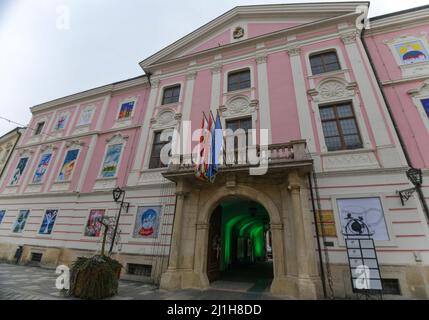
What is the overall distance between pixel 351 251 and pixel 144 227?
879cm

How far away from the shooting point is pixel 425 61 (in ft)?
31.4

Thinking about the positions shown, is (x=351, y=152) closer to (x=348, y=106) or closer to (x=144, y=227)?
(x=348, y=106)

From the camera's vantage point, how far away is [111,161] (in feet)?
43.9

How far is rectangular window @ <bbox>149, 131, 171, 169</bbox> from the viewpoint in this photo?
11926 millimetres

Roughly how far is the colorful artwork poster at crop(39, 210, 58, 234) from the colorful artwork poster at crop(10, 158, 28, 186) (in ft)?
18.4

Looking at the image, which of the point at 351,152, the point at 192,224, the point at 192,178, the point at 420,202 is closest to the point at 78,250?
the point at 192,224

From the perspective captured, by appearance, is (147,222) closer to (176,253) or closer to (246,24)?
(176,253)

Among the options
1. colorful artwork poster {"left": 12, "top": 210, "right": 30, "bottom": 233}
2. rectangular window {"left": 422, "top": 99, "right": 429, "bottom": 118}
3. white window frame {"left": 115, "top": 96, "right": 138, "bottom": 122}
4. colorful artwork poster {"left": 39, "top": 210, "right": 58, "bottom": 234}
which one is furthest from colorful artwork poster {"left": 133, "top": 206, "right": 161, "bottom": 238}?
rectangular window {"left": 422, "top": 99, "right": 429, "bottom": 118}

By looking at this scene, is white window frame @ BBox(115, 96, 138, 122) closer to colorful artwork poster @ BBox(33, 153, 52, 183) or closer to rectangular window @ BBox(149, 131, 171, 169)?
rectangular window @ BBox(149, 131, 171, 169)

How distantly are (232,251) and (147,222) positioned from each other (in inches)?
325

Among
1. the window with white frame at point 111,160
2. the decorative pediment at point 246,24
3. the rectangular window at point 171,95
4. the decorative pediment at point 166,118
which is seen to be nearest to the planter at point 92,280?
the window with white frame at point 111,160

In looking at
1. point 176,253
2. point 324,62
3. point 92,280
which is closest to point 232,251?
point 176,253

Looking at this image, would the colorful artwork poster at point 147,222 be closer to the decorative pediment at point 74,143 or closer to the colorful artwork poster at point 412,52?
the decorative pediment at point 74,143
